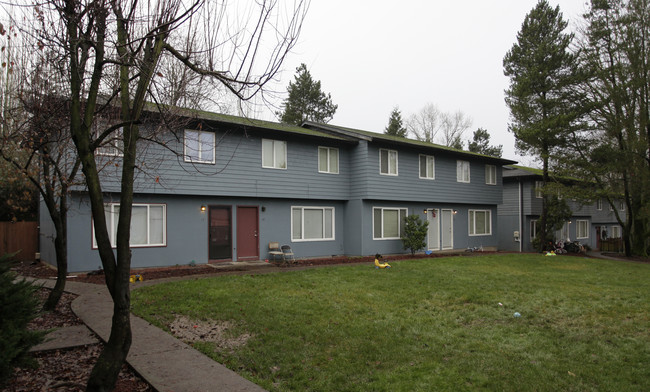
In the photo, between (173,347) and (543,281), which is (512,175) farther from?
(173,347)

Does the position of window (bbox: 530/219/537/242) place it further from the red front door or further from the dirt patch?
the dirt patch

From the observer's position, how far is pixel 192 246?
1512 centimetres

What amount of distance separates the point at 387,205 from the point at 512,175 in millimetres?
12577

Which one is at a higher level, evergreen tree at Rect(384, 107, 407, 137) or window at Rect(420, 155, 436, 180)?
evergreen tree at Rect(384, 107, 407, 137)

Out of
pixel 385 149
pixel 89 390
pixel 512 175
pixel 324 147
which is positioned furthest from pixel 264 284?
pixel 512 175

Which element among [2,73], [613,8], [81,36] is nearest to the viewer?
[81,36]

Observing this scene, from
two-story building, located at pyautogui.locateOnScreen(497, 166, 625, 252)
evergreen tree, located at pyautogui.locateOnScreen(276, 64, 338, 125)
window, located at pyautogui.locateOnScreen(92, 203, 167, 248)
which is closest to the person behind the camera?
window, located at pyautogui.locateOnScreen(92, 203, 167, 248)

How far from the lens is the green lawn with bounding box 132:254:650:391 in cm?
483

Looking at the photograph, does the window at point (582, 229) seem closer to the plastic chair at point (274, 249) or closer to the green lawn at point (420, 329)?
the green lawn at point (420, 329)

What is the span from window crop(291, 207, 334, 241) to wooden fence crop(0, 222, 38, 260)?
35.8ft

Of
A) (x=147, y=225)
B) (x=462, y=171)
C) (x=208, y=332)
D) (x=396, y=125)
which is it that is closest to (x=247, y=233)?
(x=147, y=225)

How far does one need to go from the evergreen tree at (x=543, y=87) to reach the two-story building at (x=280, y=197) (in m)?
3.04

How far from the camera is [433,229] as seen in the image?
862 inches

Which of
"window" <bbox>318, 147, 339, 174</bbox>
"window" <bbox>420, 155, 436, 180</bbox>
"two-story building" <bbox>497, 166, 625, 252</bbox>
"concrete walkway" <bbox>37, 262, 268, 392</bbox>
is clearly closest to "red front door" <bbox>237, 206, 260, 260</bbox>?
"window" <bbox>318, 147, 339, 174</bbox>
